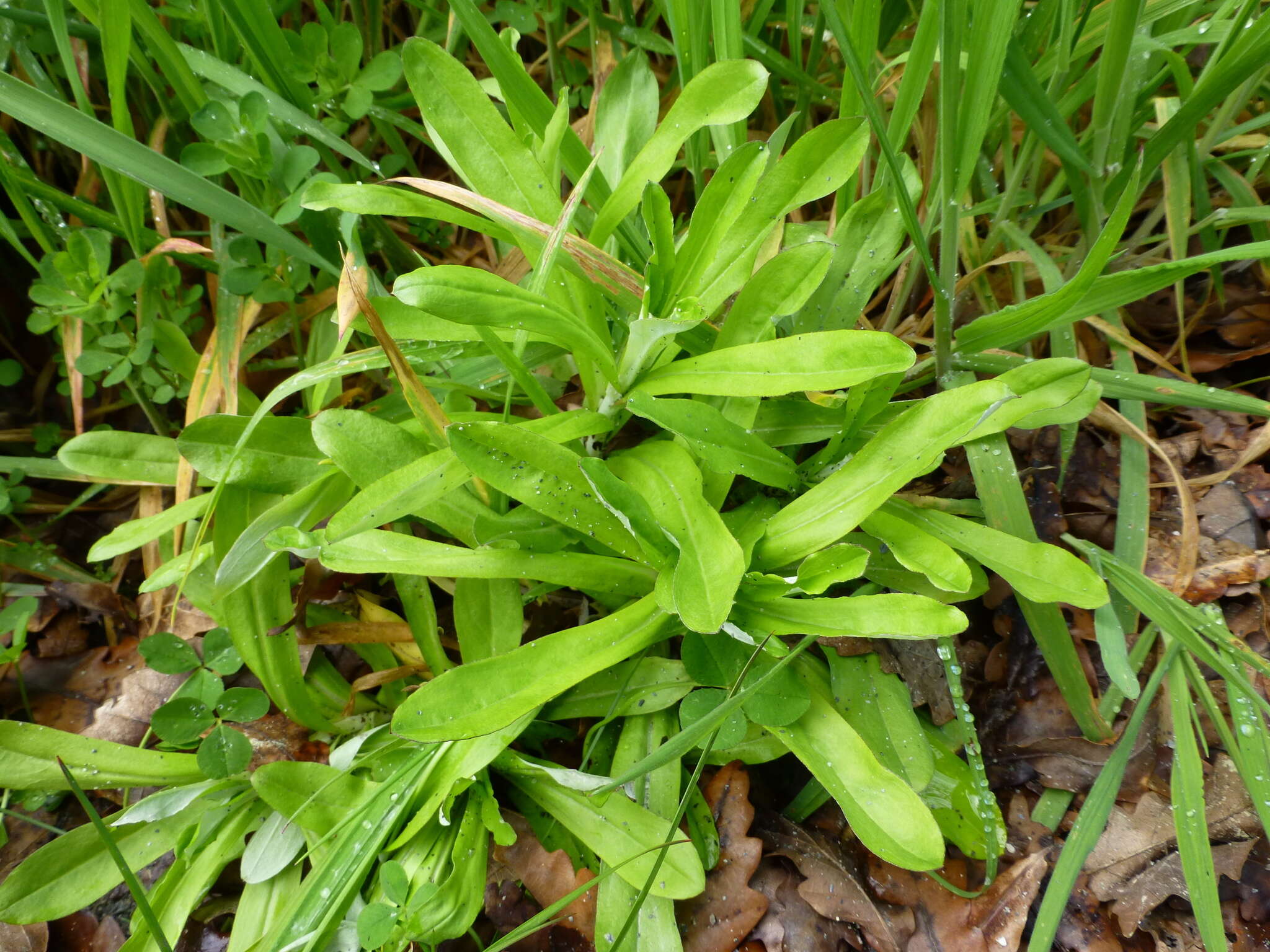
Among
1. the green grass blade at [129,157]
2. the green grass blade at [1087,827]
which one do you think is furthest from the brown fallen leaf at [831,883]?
the green grass blade at [129,157]

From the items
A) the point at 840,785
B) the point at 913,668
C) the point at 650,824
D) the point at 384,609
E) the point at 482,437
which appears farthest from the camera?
the point at 384,609

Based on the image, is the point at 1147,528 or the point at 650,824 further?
the point at 1147,528

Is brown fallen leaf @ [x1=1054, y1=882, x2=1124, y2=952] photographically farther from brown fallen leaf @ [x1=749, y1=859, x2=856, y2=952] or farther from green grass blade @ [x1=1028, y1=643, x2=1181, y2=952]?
brown fallen leaf @ [x1=749, y1=859, x2=856, y2=952]

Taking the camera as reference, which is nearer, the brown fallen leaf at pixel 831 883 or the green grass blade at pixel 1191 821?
the green grass blade at pixel 1191 821

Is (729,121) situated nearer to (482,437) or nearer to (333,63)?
(482,437)

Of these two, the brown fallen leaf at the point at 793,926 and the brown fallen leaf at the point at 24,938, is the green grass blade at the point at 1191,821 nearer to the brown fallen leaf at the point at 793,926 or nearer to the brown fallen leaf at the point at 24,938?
the brown fallen leaf at the point at 793,926

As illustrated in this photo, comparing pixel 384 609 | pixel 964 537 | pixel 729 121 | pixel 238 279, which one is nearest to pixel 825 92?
pixel 729 121

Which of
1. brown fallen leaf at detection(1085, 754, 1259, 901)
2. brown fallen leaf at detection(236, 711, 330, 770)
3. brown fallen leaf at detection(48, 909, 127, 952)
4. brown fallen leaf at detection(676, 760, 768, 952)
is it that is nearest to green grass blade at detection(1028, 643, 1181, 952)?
brown fallen leaf at detection(1085, 754, 1259, 901)
